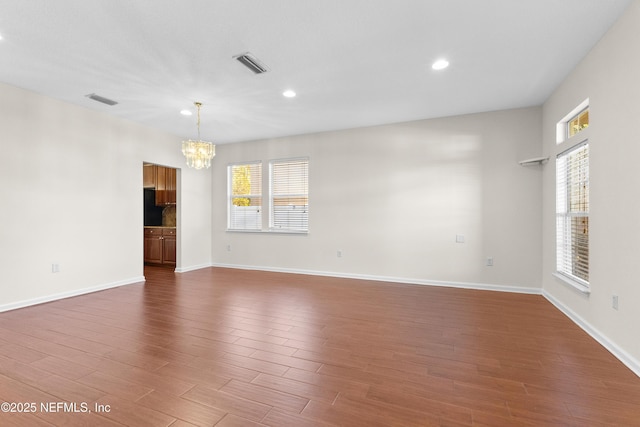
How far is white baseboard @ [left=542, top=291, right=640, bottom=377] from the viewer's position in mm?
2223

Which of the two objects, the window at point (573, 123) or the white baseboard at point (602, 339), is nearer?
the white baseboard at point (602, 339)

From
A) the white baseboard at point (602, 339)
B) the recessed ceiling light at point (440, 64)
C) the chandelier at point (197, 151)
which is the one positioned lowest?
the white baseboard at point (602, 339)

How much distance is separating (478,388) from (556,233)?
9.53ft

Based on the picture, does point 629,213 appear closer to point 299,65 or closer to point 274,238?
point 299,65

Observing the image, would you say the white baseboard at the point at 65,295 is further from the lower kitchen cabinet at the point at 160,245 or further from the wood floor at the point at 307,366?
the lower kitchen cabinet at the point at 160,245

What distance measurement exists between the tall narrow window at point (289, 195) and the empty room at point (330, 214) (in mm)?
52

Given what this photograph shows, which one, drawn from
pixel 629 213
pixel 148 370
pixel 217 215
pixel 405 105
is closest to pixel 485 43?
pixel 405 105

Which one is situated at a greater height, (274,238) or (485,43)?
(485,43)

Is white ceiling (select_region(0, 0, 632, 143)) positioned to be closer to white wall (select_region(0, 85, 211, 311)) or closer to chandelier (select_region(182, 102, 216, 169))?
white wall (select_region(0, 85, 211, 311))

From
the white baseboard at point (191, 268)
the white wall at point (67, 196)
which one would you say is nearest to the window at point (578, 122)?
the white wall at point (67, 196)

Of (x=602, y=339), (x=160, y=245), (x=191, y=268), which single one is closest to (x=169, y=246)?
(x=160, y=245)

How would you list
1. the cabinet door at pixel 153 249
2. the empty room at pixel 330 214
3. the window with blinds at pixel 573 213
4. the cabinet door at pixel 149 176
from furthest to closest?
the cabinet door at pixel 149 176, the cabinet door at pixel 153 249, the window with blinds at pixel 573 213, the empty room at pixel 330 214

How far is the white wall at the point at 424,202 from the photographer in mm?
4480

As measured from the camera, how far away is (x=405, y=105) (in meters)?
4.36
